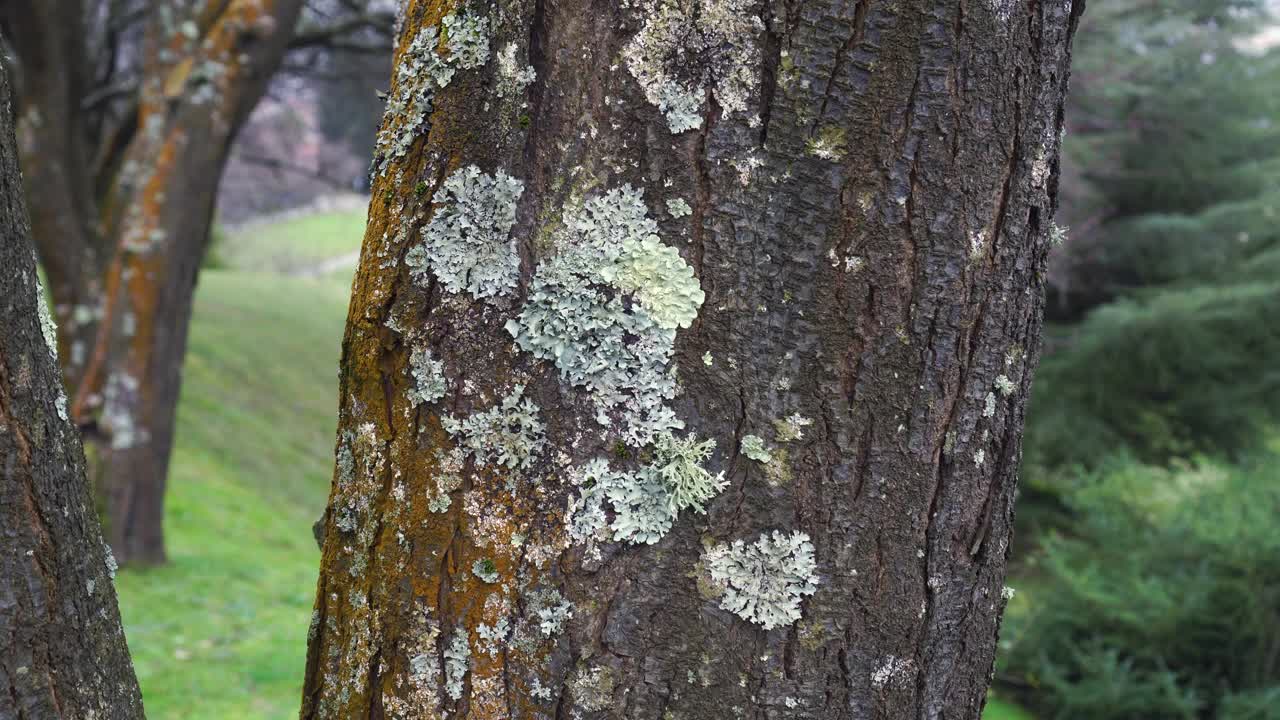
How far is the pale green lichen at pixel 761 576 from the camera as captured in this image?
126 centimetres

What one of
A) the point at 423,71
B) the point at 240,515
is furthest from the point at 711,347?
the point at 240,515

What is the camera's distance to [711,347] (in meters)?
1.25

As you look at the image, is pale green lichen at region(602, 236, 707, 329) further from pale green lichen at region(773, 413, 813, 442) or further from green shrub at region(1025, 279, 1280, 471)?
green shrub at region(1025, 279, 1280, 471)

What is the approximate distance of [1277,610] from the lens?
6.62 m

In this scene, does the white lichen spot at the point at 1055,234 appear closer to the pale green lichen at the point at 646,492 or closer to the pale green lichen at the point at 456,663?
the pale green lichen at the point at 646,492

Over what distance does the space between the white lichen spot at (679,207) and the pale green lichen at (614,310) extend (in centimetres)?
3

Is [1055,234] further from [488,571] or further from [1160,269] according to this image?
Answer: [1160,269]

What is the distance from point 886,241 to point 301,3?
6.82 metres

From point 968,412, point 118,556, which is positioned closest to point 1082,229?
point 118,556

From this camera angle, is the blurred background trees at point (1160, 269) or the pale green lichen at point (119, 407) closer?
the pale green lichen at point (119, 407)

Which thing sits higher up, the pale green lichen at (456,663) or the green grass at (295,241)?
the green grass at (295,241)

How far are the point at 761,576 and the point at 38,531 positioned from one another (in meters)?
0.88

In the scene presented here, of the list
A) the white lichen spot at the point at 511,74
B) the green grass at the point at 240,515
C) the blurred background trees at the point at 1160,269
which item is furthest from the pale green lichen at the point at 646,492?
the blurred background trees at the point at 1160,269

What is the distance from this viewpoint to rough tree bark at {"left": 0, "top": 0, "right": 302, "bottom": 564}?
6.80 metres
